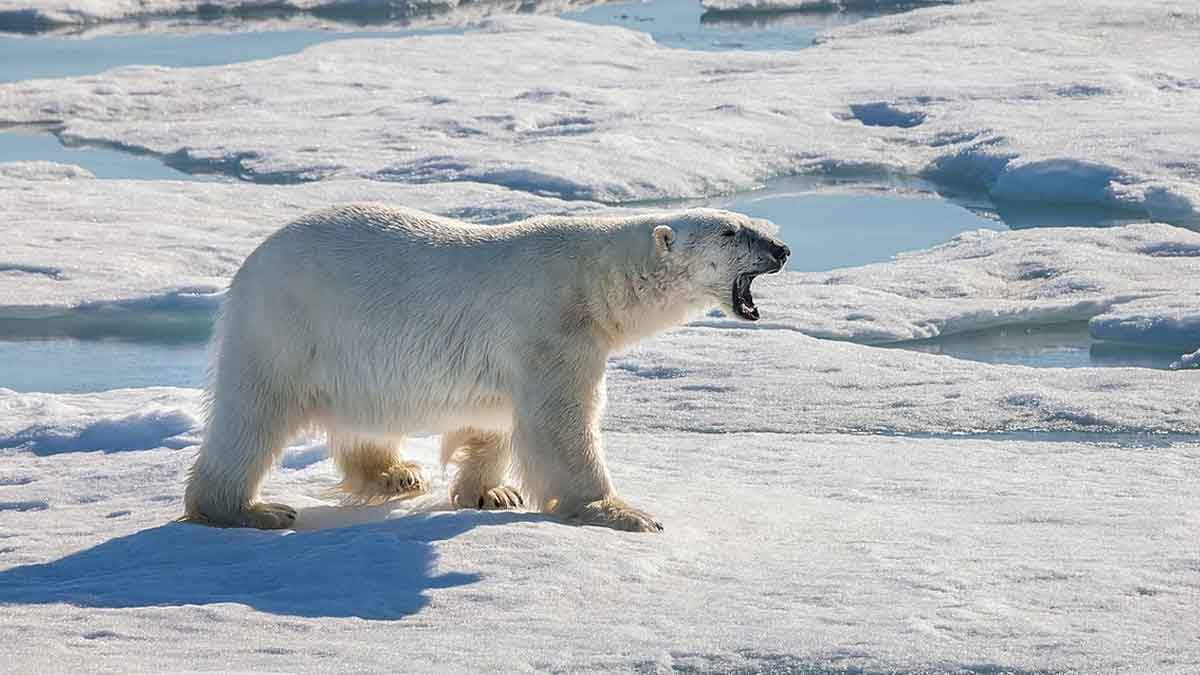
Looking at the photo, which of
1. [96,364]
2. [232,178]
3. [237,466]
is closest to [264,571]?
[237,466]

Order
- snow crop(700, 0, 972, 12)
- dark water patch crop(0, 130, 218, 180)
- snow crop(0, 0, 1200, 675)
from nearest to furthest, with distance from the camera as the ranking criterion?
snow crop(0, 0, 1200, 675), dark water patch crop(0, 130, 218, 180), snow crop(700, 0, 972, 12)

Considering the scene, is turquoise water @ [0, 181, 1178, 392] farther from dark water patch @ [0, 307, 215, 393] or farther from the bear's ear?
the bear's ear

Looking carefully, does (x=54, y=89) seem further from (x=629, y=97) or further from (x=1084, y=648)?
(x=1084, y=648)

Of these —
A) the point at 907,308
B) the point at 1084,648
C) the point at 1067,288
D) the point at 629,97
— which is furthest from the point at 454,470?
the point at 629,97

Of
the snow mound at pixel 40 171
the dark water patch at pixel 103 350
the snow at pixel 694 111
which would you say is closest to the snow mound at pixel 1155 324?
the snow at pixel 694 111

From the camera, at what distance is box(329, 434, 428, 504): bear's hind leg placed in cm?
579

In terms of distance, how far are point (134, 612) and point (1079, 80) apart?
41.0 ft

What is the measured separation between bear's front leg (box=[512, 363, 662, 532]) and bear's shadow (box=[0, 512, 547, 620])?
0.55ft

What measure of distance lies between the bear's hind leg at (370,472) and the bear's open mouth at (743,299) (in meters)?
1.34

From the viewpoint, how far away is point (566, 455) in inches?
207

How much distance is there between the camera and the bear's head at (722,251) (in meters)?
5.38

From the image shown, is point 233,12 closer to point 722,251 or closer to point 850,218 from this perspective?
point 850,218

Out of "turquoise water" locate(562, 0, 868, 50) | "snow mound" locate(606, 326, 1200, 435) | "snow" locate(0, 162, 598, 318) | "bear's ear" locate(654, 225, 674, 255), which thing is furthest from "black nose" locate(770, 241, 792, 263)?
"turquoise water" locate(562, 0, 868, 50)

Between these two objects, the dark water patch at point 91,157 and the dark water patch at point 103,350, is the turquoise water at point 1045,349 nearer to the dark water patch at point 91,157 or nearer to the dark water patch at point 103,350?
the dark water patch at point 103,350
